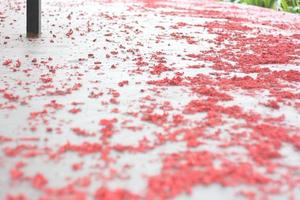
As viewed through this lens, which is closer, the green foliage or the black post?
the black post

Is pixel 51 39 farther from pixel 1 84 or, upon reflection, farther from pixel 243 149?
pixel 243 149

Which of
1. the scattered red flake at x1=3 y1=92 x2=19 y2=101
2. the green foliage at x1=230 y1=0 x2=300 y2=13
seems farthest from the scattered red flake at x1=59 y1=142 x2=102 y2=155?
the green foliage at x1=230 y1=0 x2=300 y2=13

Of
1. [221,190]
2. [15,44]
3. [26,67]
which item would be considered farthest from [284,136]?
[15,44]

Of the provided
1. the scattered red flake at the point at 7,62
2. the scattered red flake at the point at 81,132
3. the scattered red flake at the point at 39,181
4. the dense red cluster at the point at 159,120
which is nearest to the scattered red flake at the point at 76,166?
the dense red cluster at the point at 159,120

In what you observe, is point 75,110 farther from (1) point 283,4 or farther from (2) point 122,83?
(1) point 283,4

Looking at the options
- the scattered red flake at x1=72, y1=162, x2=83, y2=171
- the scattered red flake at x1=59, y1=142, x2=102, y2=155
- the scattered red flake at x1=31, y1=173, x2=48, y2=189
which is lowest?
the scattered red flake at x1=31, y1=173, x2=48, y2=189

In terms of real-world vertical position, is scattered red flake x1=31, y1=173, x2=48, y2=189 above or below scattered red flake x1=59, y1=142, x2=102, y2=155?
below

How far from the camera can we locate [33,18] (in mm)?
3977

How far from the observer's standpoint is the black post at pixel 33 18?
13.0 ft

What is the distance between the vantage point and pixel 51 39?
382 centimetres

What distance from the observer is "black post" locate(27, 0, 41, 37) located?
13.0 feet

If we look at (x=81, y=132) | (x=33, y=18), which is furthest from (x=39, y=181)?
(x=33, y=18)

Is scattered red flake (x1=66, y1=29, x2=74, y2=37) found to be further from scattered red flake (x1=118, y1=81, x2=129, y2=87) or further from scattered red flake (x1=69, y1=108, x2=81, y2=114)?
scattered red flake (x1=69, y1=108, x2=81, y2=114)

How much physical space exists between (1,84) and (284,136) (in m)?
1.53
